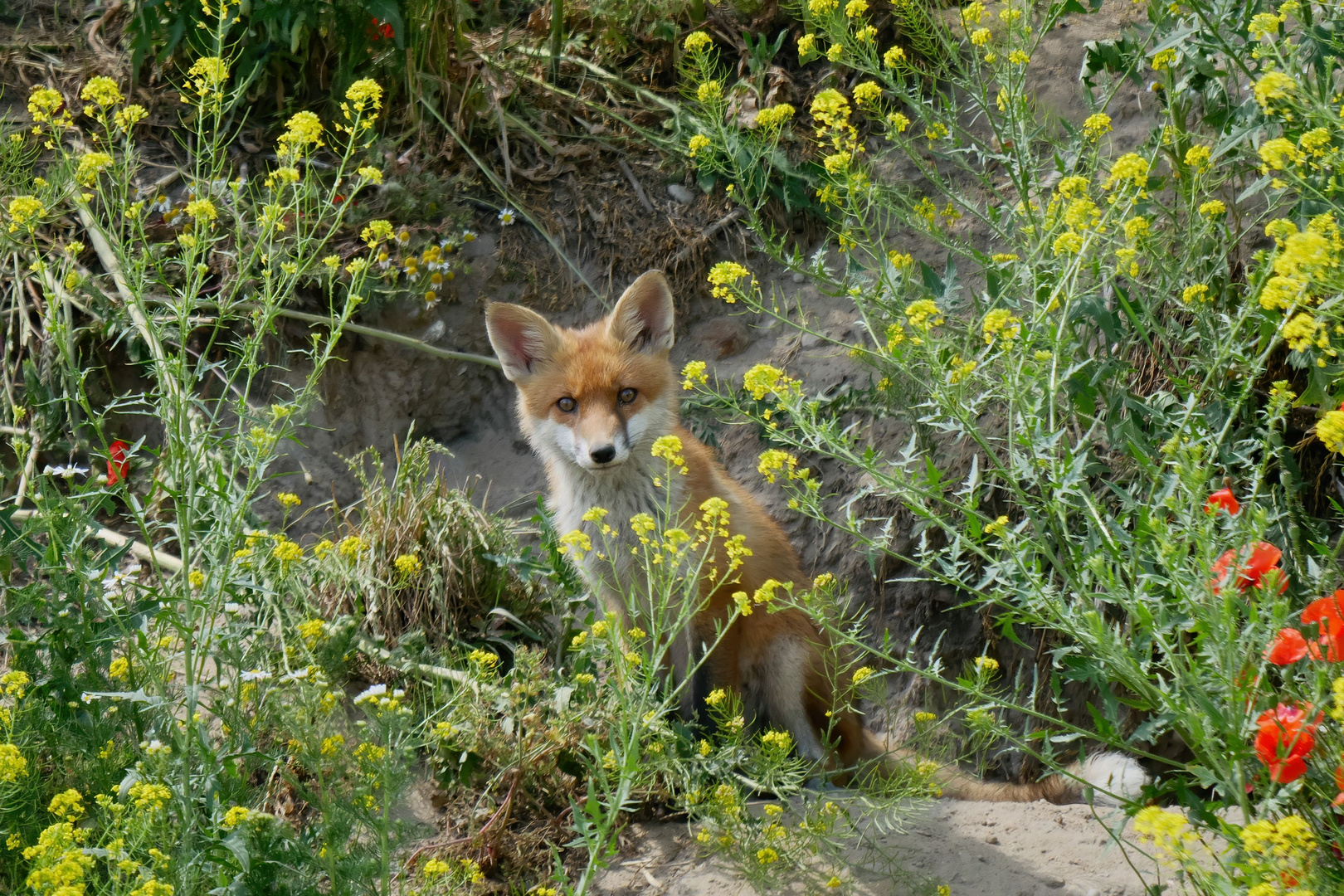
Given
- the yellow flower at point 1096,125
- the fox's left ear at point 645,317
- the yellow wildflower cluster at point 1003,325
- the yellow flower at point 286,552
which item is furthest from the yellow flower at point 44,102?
the yellow flower at point 1096,125

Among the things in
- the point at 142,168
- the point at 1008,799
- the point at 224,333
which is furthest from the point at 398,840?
the point at 142,168

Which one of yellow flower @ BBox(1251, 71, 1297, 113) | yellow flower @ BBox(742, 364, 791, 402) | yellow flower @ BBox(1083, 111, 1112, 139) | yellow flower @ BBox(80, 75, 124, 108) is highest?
yellow flower @ BBox(1251, 71, 1297, 113)

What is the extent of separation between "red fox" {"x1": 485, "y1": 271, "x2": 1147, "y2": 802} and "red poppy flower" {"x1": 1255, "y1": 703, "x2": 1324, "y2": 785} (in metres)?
Answer: 2.04

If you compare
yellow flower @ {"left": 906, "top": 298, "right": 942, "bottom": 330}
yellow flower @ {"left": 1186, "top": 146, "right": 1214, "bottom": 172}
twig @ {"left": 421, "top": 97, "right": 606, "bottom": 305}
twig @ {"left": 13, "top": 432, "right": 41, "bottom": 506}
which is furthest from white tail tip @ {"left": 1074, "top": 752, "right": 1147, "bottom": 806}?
twig @ {"left": 13, "top": 432, "right": 41, "bottom": 506}

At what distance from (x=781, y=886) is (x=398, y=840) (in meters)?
1.22

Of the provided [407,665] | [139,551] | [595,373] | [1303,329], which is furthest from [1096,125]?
[139,551]

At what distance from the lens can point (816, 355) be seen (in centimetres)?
557

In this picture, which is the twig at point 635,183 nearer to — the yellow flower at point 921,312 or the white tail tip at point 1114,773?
the yellow flower at point 921,312

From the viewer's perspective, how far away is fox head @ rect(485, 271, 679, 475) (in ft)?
14.5

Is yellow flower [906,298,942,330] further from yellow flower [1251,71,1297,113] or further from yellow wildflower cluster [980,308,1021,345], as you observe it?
yellow flower [1251,71,1297,113]

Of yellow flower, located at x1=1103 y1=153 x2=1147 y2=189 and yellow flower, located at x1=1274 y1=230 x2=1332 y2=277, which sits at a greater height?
yellow flower, located at x1=1103 y1=153 x2=1147 y2=189

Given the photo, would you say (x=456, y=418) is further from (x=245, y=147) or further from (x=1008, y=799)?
(x=1008, y=799)

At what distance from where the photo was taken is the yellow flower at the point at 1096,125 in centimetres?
354

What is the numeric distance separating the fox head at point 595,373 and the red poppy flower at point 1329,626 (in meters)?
2.49
